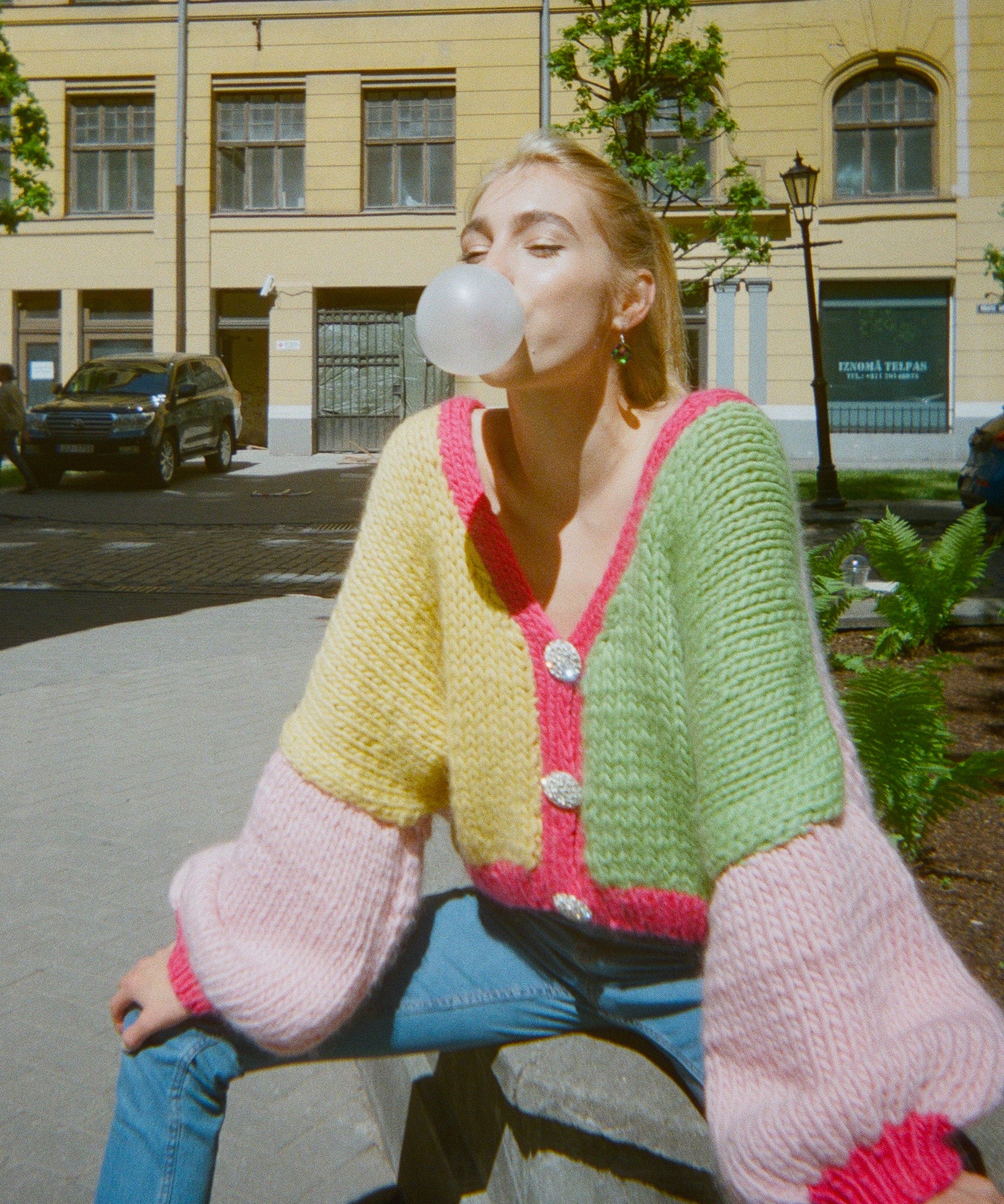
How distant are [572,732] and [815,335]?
1606cm

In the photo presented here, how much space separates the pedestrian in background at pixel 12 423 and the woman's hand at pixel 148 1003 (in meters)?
17.7

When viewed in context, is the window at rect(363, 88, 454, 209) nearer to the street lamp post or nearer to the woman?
the street lamp post

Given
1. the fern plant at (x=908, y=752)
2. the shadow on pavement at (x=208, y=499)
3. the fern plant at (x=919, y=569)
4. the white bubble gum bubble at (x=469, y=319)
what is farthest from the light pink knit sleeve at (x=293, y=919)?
the shadow on pavement at (x=208, y=499)

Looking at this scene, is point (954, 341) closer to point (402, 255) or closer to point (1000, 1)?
A: point (1000, 1)

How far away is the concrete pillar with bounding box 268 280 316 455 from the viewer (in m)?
26.0

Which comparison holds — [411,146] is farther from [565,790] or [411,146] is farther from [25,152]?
[565,790]

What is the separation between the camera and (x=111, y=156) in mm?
26609

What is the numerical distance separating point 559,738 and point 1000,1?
85.8 feet

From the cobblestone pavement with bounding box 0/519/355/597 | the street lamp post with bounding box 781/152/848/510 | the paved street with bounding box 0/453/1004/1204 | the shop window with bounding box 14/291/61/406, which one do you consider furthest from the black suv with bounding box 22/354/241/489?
the street lamp post with bounding box 781/152/848/510

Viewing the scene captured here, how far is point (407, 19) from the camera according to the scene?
1005 inches

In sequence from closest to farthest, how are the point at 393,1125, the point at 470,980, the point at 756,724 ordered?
the point at 756,724 < the point at 470,980 < the point at 393,1125

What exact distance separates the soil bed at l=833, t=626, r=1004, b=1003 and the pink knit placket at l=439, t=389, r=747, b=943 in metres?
1.40

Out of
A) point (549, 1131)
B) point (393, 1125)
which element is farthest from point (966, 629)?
point (549, 1131)

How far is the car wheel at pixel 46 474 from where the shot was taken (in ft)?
62.5
